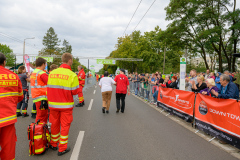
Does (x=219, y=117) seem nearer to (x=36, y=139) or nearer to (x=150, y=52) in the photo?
(x=36, y=139)

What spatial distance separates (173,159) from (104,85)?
476 cm

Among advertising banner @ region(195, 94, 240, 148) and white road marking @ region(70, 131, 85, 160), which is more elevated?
advertising banner @ region(195, 94, 240, 148)

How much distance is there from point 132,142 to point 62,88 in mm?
2178

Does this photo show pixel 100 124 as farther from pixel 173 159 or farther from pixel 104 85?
pixel 173 159

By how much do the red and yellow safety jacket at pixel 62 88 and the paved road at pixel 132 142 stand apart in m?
1.05

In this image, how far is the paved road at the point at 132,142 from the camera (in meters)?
3.71

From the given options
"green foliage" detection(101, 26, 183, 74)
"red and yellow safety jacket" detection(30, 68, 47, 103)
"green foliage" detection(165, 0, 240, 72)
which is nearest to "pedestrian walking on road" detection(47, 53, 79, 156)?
"red and yellow safety jacket" detection(30, 68, 47, 103)

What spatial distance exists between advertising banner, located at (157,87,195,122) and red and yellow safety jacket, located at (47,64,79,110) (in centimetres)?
428

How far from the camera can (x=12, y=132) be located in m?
2.73

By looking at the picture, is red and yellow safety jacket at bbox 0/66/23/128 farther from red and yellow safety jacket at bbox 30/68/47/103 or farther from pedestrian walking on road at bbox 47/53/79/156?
red and yellow safety jacket at bbox 30/68/47/103

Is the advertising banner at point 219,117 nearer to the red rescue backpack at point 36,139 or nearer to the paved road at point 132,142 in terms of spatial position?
the paved road at point 132,142

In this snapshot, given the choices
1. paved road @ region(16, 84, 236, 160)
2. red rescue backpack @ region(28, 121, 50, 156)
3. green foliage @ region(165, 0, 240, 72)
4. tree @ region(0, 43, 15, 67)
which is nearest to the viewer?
red rescue backpack @ region(28, 121, 50, 156)

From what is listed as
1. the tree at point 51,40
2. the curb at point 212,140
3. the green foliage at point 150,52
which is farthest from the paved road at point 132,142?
the tree at point 51,40

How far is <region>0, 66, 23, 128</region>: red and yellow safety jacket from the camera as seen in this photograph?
103 inches
